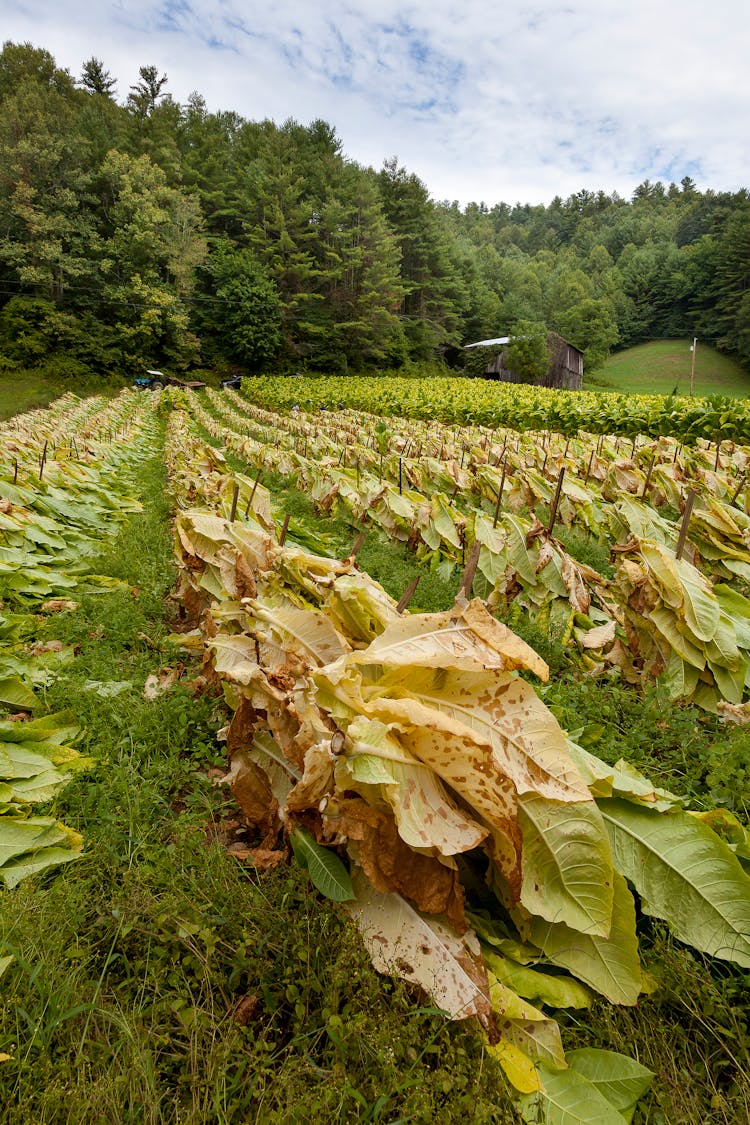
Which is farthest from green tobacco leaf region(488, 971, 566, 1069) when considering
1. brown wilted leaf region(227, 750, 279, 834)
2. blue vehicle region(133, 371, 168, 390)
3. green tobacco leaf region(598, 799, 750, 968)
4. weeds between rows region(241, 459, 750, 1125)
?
blue vehicle region(133, 371, 168, 390)

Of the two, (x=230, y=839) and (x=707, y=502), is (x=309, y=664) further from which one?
(x=707, y=502)

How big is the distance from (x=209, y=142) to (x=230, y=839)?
6711 centimetres

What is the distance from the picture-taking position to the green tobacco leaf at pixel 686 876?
1500mm

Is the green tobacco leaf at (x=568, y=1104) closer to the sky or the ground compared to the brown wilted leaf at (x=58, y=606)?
closer to the sky

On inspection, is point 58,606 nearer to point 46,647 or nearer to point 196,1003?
point 46,647

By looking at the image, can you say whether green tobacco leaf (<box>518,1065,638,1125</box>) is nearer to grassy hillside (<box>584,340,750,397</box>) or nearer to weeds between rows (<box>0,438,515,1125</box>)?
weeds between rows (<box>0,438,515,1125</box>)

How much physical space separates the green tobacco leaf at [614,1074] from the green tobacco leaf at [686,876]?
37cm

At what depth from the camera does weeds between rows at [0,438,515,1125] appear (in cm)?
126

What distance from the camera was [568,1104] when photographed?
4.16 feet

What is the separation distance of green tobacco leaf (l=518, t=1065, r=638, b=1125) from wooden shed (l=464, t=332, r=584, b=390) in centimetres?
4692

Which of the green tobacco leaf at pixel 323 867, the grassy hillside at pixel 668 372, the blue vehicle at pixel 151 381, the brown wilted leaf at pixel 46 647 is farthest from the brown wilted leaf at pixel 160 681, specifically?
the grassy hillside at pixel 668 372

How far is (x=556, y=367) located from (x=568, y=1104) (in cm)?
4944

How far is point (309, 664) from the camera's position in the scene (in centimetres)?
203

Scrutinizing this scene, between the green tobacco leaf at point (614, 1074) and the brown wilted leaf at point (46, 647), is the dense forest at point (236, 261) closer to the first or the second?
the brown wilted leaf at point (46, 647)
